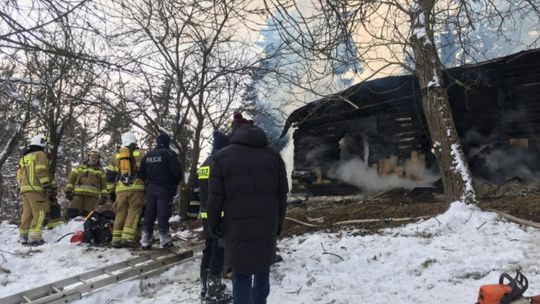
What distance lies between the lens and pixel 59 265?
6582 mm

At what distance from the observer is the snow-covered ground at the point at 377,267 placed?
15.1 feet

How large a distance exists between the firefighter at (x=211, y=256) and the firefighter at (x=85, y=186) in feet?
17.5

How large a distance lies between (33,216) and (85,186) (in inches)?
61.3

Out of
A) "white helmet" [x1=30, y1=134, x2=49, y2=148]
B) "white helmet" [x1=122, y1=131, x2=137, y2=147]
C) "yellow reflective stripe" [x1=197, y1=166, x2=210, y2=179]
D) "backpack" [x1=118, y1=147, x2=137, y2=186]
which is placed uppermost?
"white helmet" [x1=30, y1=134, x2=49, y2=148]

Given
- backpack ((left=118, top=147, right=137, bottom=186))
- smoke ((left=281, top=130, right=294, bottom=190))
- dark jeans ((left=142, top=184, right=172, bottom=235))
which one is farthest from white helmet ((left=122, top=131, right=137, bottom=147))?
smoke ((left=281, top=130, right=294, bottom=190))

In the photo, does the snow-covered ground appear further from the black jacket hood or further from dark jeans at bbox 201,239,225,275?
Result: the black jacket hood

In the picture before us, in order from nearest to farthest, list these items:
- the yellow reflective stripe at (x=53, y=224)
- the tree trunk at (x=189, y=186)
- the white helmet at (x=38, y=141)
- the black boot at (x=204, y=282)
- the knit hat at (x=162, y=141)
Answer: the black boot at (x=204, y=282)
the knit hat at (x=162, y=141)
the white helmet at (x=38, y=141)
the yellow reflective stripe at (x=53, y=224)
the tree trunk at (x=189, y=186)

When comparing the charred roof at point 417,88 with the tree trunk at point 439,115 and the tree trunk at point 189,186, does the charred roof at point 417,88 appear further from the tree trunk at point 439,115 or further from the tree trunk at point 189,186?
the tree trunk at point 189,186

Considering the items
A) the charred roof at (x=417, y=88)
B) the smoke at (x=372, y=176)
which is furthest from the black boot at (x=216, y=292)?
the smoke at (x=372, y=176)

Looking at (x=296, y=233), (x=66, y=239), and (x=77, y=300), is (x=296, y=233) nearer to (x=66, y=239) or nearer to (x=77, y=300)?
(x=77, y=300)

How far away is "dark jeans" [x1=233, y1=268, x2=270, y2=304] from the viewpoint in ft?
12.6

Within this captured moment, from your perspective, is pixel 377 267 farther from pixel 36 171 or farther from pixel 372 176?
pixel 372 176

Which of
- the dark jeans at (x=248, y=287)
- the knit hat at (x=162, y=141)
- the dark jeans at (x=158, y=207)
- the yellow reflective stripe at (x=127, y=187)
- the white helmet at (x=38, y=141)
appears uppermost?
the white helmet at (x=38, y=141)

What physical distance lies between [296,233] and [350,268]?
192 centimetres
